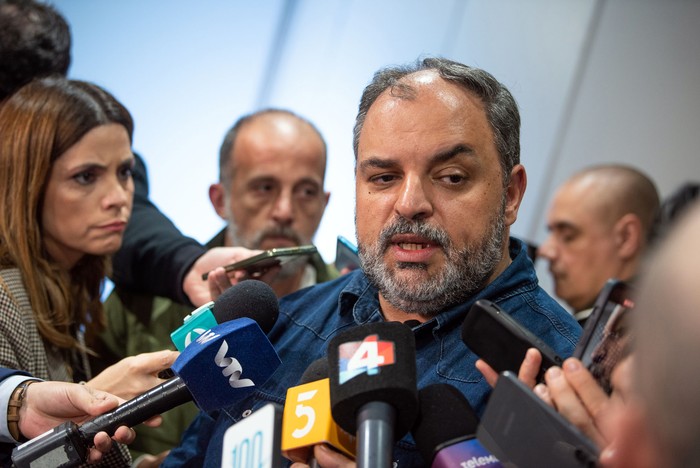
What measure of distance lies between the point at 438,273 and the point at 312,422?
461mm

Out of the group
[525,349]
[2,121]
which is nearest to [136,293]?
[2,121]

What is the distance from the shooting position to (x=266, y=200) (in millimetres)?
2848

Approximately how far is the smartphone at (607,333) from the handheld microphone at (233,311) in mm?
660

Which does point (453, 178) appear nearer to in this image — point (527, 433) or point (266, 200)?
→ point (527, 433)

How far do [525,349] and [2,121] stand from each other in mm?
1661

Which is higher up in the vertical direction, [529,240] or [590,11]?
[590,11]

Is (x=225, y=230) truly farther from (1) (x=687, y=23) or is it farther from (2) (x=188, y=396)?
(1) (x=687, y=23)

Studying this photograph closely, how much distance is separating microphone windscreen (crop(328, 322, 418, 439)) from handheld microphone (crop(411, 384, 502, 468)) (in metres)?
0.04

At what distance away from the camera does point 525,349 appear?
1.17 meters

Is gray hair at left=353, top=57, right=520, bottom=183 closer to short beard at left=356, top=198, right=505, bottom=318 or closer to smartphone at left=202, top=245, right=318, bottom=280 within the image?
short beard at left=356, top=198, right=505, bottom=318

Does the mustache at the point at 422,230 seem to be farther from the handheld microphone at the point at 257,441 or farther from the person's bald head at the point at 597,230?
the person's bald head at the point at 597,230

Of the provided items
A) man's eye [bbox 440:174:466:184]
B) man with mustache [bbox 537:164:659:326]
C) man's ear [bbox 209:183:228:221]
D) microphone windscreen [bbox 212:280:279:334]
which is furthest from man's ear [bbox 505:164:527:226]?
man with mustache [bbox 537:164:659:326]

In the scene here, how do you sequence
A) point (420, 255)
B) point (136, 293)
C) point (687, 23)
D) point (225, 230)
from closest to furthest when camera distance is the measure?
point (420, 255)
point (136, 293)
point (225, 230)
point (687, 23)

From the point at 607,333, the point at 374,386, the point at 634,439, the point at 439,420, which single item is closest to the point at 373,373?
the point at 374,386
